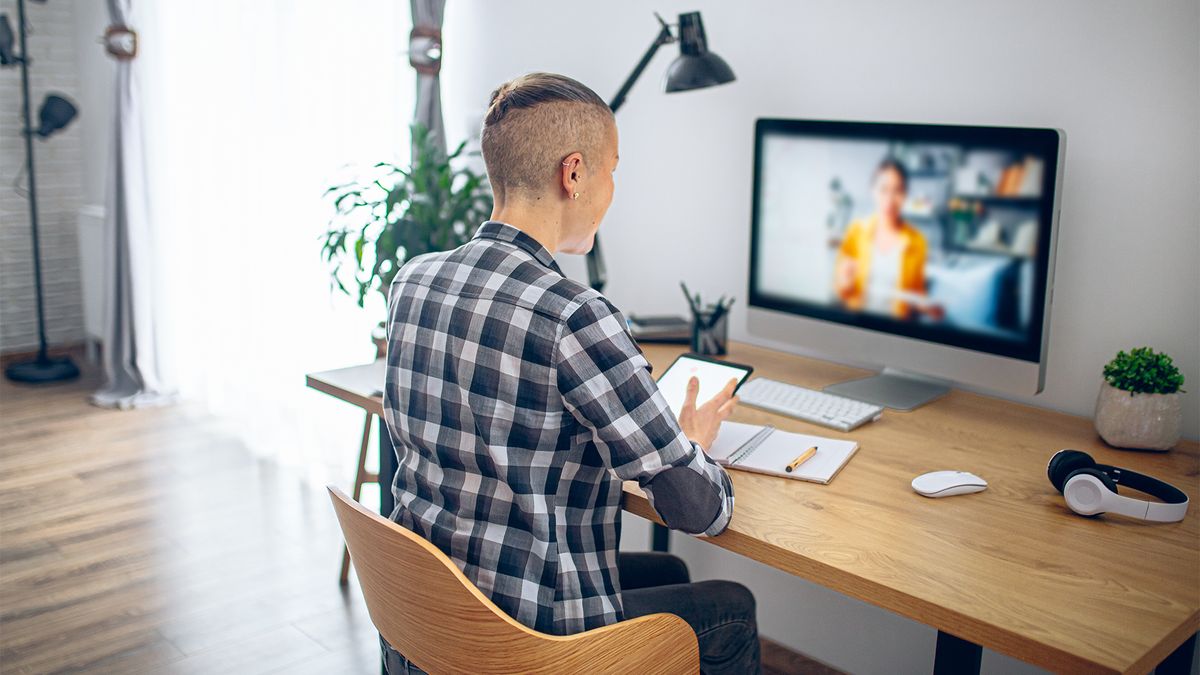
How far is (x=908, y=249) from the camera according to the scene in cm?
204

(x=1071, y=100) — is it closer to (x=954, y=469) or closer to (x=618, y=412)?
(x=954, y=469)

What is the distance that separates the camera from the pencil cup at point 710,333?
2465 mm

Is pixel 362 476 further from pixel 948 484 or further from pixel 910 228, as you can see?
pixel 948 484

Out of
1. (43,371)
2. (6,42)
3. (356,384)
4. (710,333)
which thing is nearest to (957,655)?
(710,333)

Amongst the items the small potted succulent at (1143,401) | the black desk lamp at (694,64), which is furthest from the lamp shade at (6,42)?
the small potted succulent at (1143,401)

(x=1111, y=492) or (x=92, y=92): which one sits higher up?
(x=92, y=92)

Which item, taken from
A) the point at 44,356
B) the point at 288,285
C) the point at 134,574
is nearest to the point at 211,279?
the point at 288,285

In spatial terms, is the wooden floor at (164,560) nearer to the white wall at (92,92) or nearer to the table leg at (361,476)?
the table leg at (361,476)

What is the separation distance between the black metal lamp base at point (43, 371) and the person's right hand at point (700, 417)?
3.97 meters

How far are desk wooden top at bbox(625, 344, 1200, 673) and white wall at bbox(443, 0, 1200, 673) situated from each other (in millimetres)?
300

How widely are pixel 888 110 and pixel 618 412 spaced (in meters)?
1.28

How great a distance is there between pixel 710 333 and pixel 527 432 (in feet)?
3.80

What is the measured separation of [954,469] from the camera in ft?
5.76

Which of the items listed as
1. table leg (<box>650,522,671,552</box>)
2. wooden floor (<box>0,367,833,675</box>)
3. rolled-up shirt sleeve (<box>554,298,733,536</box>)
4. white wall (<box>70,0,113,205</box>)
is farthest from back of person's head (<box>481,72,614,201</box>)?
white wall (<box>70,0,113,205</box>)
